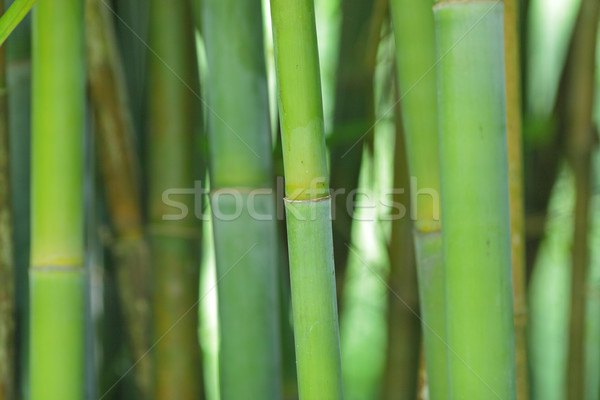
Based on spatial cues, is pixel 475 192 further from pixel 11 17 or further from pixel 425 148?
pixel 11 17

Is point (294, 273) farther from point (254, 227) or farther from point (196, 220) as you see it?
point (196, 220)

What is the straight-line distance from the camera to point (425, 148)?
51cm

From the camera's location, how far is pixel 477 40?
0.41 meters

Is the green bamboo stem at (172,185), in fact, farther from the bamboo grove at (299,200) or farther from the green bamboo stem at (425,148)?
the green bamboo stem at (425,148)

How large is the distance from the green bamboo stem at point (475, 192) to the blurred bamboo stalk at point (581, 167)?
Result: 283 mm

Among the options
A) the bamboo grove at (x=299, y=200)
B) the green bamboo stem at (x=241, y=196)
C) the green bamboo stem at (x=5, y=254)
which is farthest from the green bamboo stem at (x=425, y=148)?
the green bamboo stem at (x=5, y=254)

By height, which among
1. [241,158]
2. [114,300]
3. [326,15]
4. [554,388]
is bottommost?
[554,388]

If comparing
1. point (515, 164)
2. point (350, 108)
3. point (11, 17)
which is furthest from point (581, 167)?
point (11, 17)

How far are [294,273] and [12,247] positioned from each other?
1.05ft

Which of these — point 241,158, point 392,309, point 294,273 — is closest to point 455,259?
point 294,273

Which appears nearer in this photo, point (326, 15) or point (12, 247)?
point (12, 247)

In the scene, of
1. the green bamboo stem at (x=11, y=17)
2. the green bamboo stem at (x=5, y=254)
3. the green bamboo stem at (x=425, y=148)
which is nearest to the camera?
the green bamboo stem at (x=11, y=17)

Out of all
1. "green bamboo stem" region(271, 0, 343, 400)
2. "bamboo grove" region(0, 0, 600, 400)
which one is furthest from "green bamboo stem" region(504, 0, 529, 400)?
"green bamboo stem" region(271, 0, 343, 400)

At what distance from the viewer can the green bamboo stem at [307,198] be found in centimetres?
41
